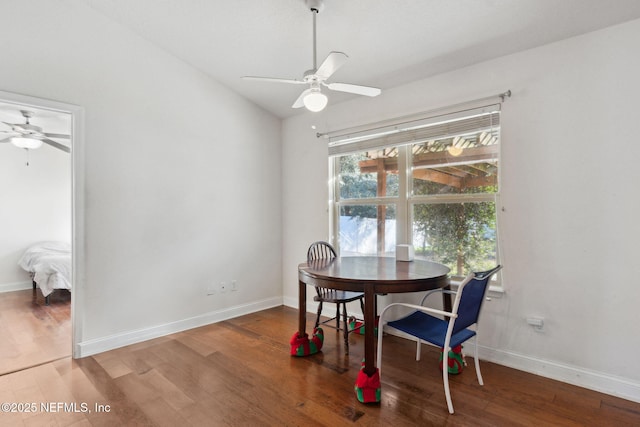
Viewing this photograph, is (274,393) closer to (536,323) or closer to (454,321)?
(454,321)

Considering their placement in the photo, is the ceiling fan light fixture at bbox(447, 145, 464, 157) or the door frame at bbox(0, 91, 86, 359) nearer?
the door frame at bbox(0, 91, 86, 359)

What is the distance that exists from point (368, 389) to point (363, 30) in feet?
8.39

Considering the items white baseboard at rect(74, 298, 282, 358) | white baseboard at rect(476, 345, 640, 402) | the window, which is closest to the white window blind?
the window

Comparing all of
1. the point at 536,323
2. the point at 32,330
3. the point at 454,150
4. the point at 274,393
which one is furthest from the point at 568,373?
the point at 32,330

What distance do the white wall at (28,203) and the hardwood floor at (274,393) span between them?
387cm

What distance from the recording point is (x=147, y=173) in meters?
3.10

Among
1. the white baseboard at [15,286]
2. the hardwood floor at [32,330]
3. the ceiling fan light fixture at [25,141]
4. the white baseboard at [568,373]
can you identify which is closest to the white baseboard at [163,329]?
the hardwood floor at [32,330]

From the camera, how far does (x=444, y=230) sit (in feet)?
9.48

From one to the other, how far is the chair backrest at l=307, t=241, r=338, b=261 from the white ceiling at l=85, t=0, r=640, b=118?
1647 mm

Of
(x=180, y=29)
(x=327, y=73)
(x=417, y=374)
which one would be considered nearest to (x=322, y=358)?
(x=417, y=374)

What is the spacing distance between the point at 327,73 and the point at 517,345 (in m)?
2.44

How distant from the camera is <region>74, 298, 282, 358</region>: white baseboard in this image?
2.71 meters

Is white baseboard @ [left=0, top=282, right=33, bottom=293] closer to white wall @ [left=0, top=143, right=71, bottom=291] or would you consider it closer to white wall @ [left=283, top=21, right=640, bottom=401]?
white wall @ [left=0, top=143, right=71, bottom=291]

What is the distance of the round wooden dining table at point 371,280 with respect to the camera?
6.68 ft
